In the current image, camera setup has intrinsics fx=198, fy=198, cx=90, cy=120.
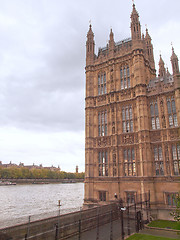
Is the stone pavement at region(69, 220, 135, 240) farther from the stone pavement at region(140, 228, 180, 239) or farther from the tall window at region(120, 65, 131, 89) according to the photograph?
the tall window at region(120, 65, 131, 89)

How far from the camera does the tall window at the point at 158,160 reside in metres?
30.7

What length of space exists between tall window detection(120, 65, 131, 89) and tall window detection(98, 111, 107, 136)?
6.36 metres

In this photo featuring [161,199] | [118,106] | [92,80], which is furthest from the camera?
[92,80]

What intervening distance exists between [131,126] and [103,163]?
27.7 ft

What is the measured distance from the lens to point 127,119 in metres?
35.4

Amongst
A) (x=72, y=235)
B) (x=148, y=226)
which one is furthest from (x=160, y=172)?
(x=72, y=235)

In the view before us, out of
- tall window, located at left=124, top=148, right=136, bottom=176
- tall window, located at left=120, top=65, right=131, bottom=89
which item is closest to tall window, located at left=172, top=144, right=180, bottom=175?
tall window, located at left=124, top=148, right=136, bottom=176

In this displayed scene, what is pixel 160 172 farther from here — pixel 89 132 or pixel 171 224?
pixel 89 132

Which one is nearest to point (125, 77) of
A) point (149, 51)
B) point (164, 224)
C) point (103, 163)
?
point (149, 51)

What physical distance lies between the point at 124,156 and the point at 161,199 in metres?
8.65

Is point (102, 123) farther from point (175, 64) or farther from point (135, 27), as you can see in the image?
point (135, 27)

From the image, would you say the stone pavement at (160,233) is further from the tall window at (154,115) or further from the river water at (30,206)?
the tall window at (154,115)

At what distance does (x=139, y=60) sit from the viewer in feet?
116

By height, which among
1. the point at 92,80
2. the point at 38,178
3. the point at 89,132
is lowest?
the point at 38,178
